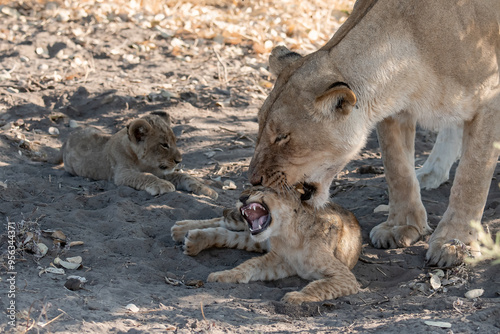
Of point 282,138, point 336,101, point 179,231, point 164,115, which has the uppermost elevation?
point 336,101

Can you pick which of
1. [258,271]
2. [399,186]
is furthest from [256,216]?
[399,186]

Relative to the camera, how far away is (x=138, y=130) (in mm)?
6395

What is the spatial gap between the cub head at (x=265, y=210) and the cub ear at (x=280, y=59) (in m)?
0.92

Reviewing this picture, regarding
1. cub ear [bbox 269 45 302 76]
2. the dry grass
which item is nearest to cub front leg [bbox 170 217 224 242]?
cub ear [bbox 269 45 302 76]

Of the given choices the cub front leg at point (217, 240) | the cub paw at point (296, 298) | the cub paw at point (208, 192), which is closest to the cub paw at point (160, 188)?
the cub paw at point (208, 192)

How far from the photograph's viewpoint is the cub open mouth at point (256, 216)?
14.0 feet

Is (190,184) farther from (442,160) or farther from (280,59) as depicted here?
(442,160)

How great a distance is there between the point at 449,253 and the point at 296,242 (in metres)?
1.10

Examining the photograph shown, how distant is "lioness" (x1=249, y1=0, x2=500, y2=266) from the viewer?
4.13m

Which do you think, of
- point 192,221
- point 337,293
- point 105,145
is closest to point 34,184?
point 105,145

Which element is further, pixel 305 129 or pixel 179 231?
pixel 179 231

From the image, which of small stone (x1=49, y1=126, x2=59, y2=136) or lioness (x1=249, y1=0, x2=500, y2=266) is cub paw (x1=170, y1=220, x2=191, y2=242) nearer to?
lioness (x1=249, y1=0, x2=500, y2=266)

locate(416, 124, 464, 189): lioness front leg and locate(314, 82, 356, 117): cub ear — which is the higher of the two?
locate(314, 82, 356, 117): cub ear

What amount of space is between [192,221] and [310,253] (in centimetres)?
113
